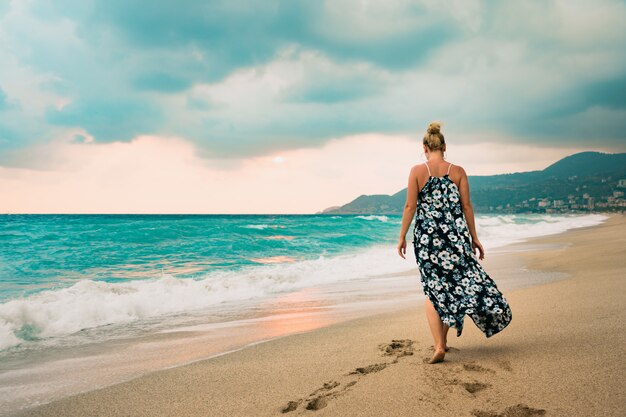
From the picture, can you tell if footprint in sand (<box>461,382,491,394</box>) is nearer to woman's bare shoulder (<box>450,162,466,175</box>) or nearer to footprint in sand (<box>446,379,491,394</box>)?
footprint in sand (<box>446,379,491,394</box>)

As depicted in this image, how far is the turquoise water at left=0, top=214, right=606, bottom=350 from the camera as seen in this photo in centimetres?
707

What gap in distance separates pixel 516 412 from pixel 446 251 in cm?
148

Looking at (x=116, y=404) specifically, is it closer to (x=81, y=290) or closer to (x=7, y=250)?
(x=81, y=290)

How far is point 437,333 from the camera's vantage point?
12.4ft

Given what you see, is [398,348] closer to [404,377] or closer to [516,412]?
[404,377]

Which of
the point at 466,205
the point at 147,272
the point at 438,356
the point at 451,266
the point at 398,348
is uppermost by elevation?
the point at 466,205

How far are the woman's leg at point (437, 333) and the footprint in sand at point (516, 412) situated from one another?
0.93m

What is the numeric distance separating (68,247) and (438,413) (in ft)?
74.2

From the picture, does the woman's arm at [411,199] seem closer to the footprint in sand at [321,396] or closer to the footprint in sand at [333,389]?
the footprint in sand at [333,389]

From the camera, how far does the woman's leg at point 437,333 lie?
366 cm

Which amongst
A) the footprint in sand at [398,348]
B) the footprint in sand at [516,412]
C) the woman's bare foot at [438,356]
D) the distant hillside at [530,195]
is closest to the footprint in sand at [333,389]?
the footprint in sand at [398,348]

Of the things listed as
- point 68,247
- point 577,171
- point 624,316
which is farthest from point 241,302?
point 577,171

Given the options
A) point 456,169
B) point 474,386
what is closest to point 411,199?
point 456,169

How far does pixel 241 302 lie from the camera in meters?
8.78
